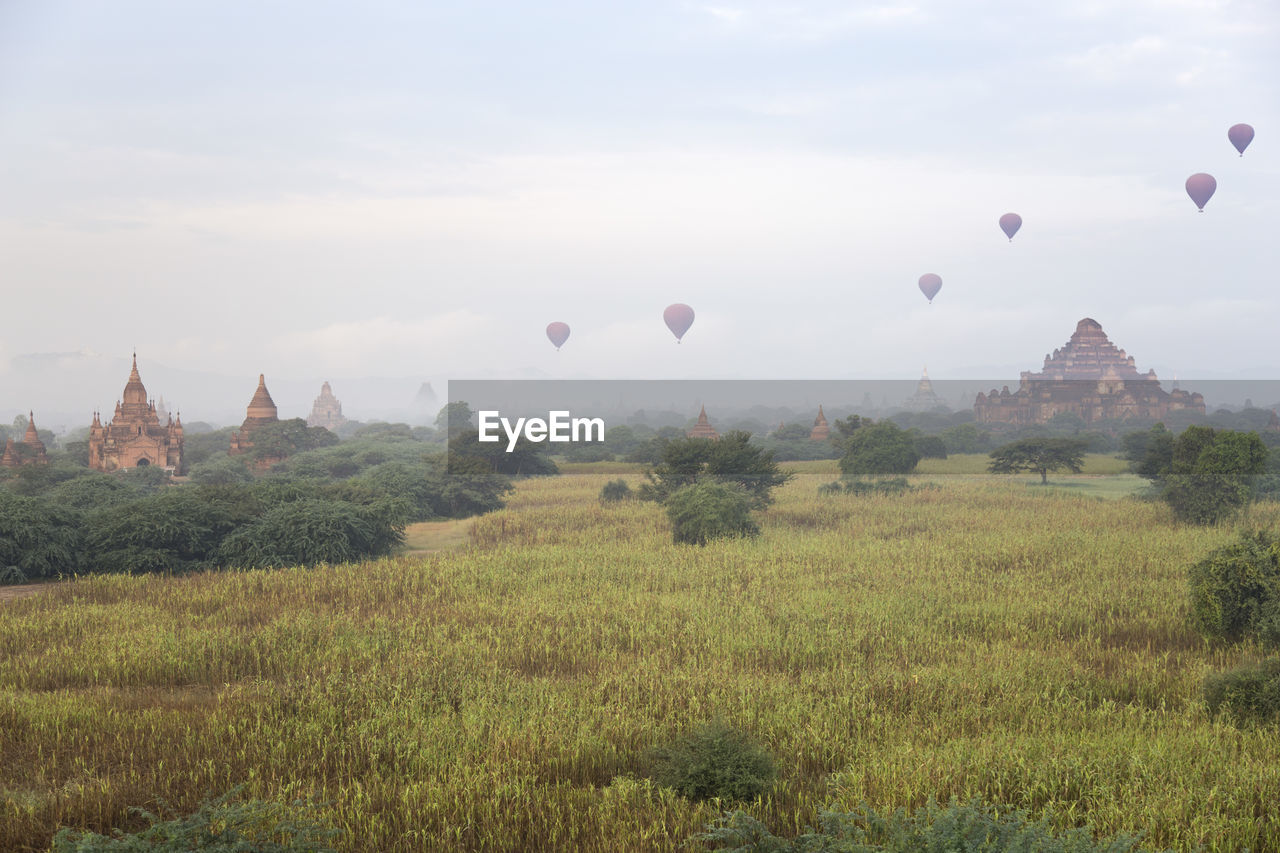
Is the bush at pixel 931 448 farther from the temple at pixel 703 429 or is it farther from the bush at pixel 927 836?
the bush at pixel 927 836

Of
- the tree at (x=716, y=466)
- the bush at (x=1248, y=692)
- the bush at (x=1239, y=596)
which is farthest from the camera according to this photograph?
the tree at (x=716, y=466)

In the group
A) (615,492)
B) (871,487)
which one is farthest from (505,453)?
(871,487)

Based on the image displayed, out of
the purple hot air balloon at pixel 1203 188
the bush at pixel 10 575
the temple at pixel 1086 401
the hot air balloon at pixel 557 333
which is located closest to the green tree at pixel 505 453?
the bush at pixel 10 575

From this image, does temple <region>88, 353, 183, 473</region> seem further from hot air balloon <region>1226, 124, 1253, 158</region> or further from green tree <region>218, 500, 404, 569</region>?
hot air balloon <region>1226, 124, 1253, 158</region>

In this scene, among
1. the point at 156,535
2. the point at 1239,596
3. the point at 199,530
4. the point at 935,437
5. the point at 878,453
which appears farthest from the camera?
the point at 935,437

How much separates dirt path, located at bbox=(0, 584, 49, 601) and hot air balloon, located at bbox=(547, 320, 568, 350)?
3967 inches

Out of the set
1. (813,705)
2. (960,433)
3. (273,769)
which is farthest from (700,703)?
(960,433)

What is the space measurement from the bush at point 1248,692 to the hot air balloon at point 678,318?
95.3 m

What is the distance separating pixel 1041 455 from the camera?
4806cm

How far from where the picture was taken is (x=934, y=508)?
32844 millimetres

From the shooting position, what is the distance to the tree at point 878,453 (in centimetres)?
4625

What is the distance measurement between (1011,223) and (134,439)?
321ft

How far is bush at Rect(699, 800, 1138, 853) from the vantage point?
609cm

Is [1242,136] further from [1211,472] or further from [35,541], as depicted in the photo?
[35,541]
